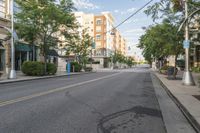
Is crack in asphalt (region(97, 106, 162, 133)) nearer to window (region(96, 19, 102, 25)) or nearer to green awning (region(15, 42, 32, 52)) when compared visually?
green awning (region(15, 42, 32, 52))

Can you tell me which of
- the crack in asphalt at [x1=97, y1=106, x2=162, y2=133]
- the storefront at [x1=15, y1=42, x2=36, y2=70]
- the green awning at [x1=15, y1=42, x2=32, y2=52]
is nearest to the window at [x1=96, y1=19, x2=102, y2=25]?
the storefront at [x1=15, y1=42, x2=36, y2=70]

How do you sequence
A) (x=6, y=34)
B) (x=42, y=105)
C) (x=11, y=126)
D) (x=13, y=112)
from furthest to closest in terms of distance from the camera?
(x=6, y=34) < (x=42, y=105) < (x=13, y=112) < (x=11, y=126)

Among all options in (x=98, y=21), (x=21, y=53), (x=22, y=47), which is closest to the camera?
(x=22, y=47)

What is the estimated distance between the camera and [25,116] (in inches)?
301

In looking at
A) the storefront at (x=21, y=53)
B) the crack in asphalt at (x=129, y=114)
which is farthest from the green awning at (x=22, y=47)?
the crack in asphalt at (x=129, y=114)

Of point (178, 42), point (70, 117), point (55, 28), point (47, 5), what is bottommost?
point (70, 117)

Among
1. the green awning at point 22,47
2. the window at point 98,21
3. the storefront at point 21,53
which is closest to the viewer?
the green awning at point 22,47

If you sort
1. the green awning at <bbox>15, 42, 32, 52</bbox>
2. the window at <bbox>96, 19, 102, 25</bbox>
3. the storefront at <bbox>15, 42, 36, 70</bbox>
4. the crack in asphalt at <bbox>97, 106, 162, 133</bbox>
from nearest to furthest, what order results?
the crack in asphalt at <bbox>97, 106, 162, 133</bbox>
the green awning at <bbox>15, 42, 32, 52</bbox>
the storefront at <bbox>15, 42, 36, 70</bbox>
the window at <bbox>96, 19, 102, 25</bbox>

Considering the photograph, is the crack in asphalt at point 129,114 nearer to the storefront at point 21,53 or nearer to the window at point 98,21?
the storefront at point 21,53

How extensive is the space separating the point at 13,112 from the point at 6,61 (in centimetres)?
2937

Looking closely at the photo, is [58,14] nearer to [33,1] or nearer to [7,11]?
[33,1]

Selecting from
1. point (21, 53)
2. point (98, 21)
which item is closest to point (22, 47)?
point (21, 53)

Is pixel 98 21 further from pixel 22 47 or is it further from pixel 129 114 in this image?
pixel 129 114

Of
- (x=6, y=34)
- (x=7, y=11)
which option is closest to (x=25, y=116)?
(x=6, y=34)
